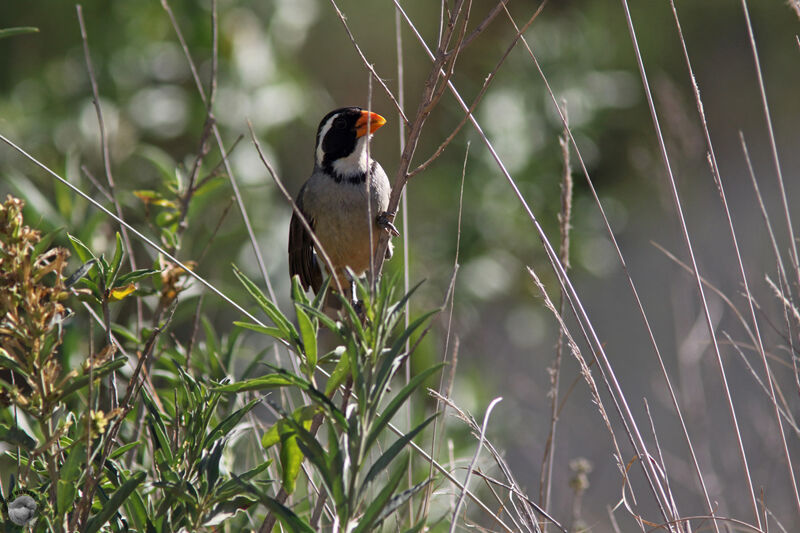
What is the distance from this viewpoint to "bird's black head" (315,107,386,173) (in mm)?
2951

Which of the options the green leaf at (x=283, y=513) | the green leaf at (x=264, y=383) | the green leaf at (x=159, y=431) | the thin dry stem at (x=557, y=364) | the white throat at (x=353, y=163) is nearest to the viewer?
the green leaf at (x=283, y=513)

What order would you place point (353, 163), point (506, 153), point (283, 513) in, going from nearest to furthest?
point (283, 513), point (353, 163), point (506, 153)

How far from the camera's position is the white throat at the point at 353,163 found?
2887 millimetres

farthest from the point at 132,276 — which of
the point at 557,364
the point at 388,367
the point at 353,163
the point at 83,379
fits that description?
the point at 353,163

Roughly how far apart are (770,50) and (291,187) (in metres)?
3.64

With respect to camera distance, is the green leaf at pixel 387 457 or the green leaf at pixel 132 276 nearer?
the green leaf at pixel 387 457

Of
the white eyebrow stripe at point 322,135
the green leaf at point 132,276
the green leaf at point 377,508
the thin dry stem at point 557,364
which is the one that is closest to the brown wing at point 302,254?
the white eyebrow stripe at point 322,135

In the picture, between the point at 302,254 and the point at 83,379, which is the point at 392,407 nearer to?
the point at 83,379

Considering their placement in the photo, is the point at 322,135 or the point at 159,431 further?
the point at 322,135

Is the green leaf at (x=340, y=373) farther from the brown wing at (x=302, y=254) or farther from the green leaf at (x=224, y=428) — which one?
the brown wing at (x=302, y=254)

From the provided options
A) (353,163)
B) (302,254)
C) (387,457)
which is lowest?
(302,254)

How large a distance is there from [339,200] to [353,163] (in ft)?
0.58

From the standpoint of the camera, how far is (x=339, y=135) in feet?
9.75

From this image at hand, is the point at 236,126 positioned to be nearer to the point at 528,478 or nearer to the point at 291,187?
the point at 291,187
